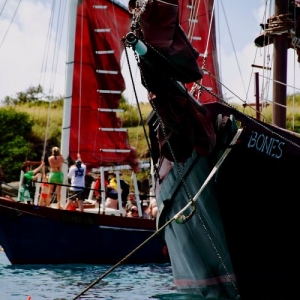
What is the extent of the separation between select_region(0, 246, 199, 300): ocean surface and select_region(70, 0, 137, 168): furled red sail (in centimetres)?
488

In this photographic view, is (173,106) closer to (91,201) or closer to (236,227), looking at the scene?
(236,227)

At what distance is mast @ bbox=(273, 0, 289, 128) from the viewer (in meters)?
21.5

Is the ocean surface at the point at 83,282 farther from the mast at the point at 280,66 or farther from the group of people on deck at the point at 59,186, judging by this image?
the mast at the point at 280,66

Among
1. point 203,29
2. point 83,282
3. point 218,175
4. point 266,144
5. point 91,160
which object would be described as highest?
point 203,29

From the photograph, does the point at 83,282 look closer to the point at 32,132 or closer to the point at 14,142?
the point at 14,142

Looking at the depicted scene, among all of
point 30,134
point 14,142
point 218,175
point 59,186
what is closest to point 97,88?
point 59,186

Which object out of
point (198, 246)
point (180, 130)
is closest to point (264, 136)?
point (180, 130)

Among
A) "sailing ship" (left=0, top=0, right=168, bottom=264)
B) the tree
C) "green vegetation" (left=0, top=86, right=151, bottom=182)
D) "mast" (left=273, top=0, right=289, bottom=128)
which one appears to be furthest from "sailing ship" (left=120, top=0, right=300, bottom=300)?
the tree

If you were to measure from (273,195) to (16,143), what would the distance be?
102 feet

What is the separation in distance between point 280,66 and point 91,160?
881 centimetres

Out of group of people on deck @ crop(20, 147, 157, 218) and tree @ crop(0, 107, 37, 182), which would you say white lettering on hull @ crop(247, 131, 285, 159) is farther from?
tree @ crop(0, 107, 37, 182)

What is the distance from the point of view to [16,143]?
43844mm

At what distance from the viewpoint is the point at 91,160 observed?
93.2ft

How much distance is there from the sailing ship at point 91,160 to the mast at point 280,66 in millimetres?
4521
